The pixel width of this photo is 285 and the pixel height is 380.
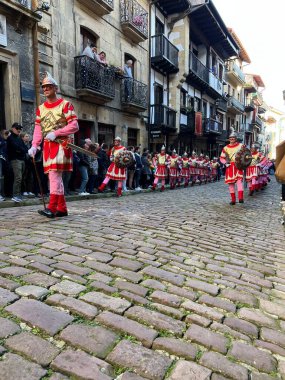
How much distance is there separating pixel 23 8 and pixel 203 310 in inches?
398

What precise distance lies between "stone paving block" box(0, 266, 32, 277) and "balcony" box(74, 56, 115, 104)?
10411mm

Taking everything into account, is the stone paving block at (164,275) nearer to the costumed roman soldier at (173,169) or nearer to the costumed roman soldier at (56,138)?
the costumed roman soldier at (56,138)

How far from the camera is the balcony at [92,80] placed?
39.4 ft

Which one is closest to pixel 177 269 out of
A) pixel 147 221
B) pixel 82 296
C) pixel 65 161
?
pixel 82 296

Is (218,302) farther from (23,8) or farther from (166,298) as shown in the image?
(23,8)

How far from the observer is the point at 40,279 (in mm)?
2479

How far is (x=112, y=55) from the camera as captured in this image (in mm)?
14461

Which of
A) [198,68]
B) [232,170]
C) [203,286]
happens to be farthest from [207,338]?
[198,68]

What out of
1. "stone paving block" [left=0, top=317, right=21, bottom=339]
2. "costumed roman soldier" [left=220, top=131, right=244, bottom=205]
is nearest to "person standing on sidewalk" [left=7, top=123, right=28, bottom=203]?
"costumed roman soldier" [left=220, top=131, right=244, bottom=205]

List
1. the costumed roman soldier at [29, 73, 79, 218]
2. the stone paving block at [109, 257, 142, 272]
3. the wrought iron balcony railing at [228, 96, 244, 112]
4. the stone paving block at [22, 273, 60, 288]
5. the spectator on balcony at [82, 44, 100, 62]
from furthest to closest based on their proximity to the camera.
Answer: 1. the wrought iron balcony railing at [228, 96, 244, 112]
2. the spectator on balcony at [82, 44, 100, 62]
3. the costumed roman soldier at [29, 73, 79, 218]
4. the stone paving block at [109, 257, 142, 272]
5. the stone paving block at [22, 273, 60, 288]

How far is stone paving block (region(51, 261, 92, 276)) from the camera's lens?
2693mm

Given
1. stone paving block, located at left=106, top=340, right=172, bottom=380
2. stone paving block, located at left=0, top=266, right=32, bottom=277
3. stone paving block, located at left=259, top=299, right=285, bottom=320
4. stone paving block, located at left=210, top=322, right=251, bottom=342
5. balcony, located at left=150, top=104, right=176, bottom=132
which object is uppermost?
balcony, located at left=150, top=104, right=176, bottom=132

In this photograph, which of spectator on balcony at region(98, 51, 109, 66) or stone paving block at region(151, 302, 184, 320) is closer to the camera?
stone paving block at region(151, 302, 184, 320)

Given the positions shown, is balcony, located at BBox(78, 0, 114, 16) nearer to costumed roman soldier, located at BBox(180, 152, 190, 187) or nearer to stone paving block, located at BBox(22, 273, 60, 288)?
costumed roman soldier, located at BBox(180, 152, 190, 187)
